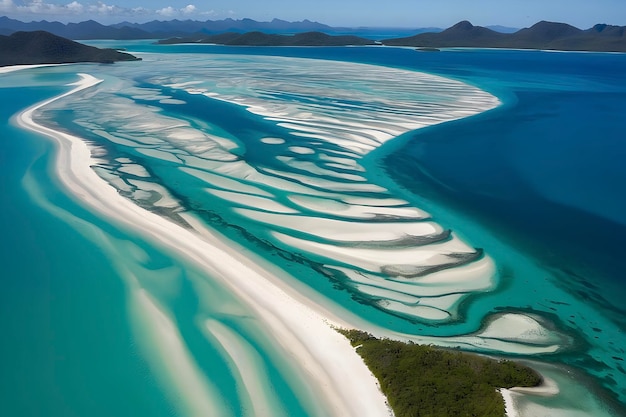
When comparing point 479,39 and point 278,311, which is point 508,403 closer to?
point 278,311

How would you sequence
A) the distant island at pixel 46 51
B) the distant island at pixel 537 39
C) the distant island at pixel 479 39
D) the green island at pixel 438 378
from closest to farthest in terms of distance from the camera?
the green island at pixel 438 378, the distant island at pixel 46 51, the distant island at pixel 479 39, the distant island at pixel 537 39

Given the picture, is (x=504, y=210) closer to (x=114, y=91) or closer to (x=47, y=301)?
(x=47, y=301)

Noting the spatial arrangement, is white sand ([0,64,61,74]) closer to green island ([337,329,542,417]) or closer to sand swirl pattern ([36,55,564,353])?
sand swirl pattern ([36,55,564,353])

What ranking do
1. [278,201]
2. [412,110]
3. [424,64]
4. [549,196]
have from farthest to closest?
[424,64]
[412,110]
[549,196]
[278,201]

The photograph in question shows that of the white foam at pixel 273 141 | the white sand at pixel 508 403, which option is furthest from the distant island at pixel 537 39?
the white sand at pixel 508 403

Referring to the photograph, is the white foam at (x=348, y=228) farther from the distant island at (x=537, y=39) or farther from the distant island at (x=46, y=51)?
the distant island at (x=537, y=39)

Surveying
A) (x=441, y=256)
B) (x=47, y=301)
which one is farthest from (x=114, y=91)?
(x=441, y=256)
